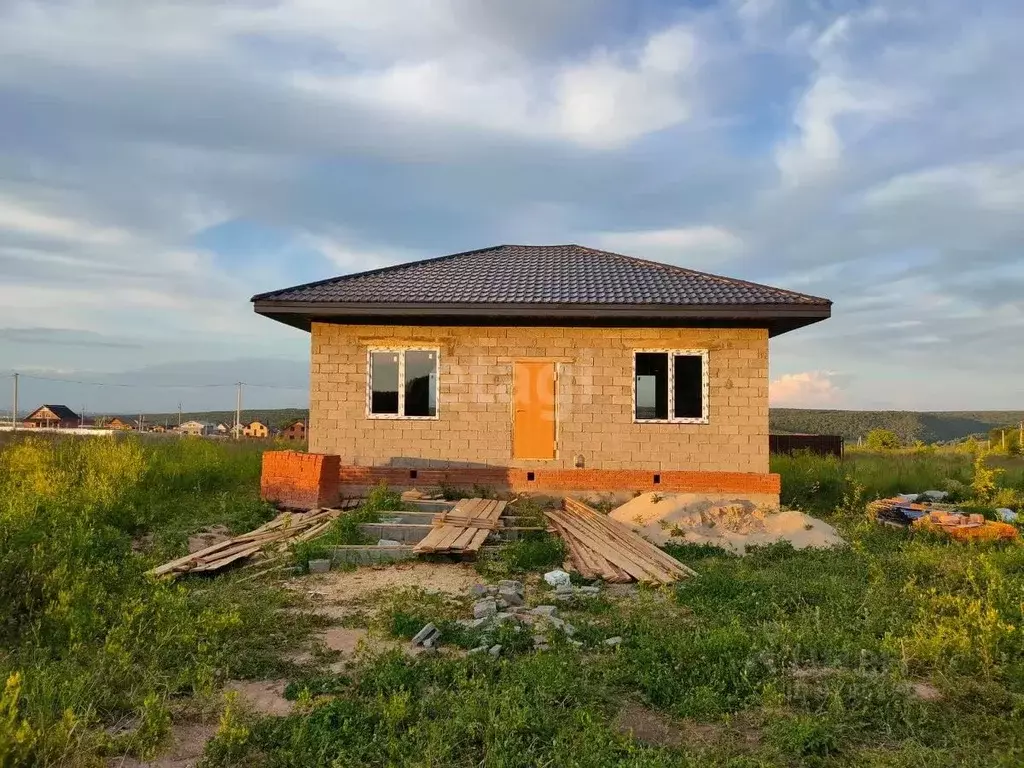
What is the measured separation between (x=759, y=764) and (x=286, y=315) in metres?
10.9

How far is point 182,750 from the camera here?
3977mm

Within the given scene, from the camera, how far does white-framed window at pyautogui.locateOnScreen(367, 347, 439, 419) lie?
12883 mm

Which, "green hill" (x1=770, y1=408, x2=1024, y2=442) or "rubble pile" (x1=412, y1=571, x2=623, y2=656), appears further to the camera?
"green hill" (x1=770, y1=408, x2=1024, y2=442)

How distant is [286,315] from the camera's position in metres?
12.8

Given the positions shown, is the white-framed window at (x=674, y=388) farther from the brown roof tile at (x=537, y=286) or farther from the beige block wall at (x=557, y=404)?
the brown roof tile at (x=537, y=286)

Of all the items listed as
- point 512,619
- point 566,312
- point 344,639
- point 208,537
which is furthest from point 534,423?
point 344,639

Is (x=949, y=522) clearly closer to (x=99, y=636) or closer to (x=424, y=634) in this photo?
(x=424, y=634)

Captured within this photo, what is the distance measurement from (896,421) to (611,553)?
196 ft

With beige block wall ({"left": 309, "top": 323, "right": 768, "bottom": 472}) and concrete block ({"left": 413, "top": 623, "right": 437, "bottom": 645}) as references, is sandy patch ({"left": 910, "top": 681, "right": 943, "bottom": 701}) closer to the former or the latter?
concrete block ({"left": 413, "top": 623, "right": 437, "bottom": 645})

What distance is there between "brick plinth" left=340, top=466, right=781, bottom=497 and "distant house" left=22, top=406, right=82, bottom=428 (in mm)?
29838

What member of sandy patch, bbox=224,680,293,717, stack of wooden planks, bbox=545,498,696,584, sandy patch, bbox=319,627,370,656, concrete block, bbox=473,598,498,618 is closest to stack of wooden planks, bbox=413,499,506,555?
stack of wooden planks, bbox=545,498,696,584

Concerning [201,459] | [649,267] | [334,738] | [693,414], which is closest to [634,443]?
[693,414]

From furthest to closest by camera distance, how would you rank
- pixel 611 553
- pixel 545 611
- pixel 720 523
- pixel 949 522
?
1. pixel 720 523
2. pixel 949 522
3. pixel 611 553
4. pixel 545 611

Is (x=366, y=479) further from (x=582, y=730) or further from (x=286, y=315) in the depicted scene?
(x=582, y=730)
